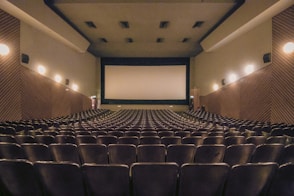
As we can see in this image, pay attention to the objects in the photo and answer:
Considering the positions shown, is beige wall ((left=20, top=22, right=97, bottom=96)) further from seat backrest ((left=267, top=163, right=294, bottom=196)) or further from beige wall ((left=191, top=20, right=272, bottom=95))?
seat backrest ((left=267, top=163, right=294, bottom=196))

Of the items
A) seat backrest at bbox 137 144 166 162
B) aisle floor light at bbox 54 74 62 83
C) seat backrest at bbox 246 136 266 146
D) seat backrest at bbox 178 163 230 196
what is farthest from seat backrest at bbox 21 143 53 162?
aisle floor light at bbox 54 74 62 83

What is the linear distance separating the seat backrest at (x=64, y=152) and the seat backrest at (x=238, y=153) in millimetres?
1886

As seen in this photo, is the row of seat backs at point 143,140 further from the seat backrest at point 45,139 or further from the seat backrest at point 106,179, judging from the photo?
the seat backrest at point 106,179

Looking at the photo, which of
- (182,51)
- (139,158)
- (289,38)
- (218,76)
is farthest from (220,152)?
(182,51)

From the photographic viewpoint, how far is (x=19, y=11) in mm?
9008

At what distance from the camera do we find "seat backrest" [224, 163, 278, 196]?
6.30 feet

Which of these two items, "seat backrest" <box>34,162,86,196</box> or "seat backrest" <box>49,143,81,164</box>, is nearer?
"seat backrest" <box>34,162,86,196</box>

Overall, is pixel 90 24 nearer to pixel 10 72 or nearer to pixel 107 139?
pixel 10 72

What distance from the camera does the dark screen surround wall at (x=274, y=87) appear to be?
8641 millimetres

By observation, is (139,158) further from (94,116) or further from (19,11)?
(94,116)

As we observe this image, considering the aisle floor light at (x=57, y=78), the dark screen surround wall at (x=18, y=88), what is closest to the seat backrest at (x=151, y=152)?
the dark screen surround wall at (x=18, y=88)

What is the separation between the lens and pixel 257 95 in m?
10.7

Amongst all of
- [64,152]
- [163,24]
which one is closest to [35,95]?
[163,24]

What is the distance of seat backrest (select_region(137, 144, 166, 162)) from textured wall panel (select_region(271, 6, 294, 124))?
731 centimetres
